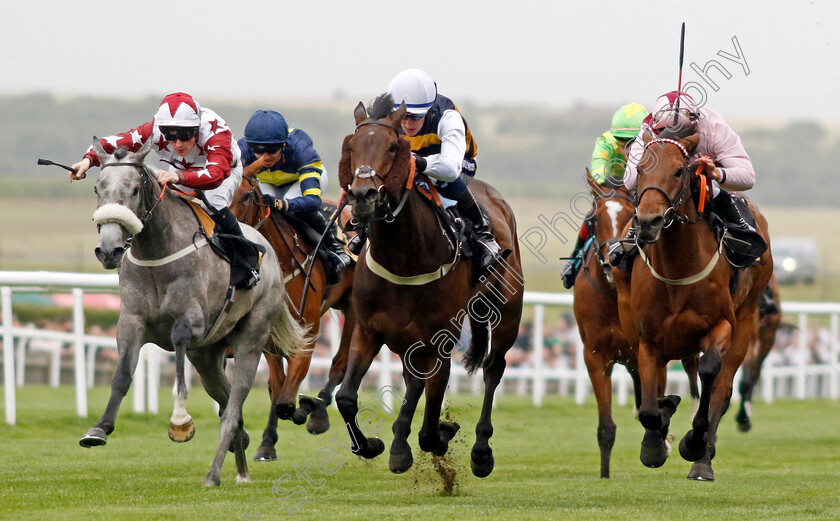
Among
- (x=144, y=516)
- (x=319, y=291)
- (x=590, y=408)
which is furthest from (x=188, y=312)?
(x=590, y=408)

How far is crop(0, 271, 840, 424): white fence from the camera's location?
33.4ft

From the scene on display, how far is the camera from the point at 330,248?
31.0ft

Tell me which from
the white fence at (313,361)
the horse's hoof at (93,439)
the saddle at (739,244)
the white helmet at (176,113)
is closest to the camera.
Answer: the horse's hoof at (93,439)

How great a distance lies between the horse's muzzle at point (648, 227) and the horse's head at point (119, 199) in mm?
2550

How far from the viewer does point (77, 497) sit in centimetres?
654

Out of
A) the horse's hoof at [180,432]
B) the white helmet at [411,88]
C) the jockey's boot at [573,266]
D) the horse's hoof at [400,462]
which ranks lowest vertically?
the horse's hoof at [400,462]

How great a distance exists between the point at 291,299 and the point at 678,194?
329 centimetres

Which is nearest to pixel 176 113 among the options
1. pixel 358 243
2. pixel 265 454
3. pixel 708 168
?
pixel 358 243

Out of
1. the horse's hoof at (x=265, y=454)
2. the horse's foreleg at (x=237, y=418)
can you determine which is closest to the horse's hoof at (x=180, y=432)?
the horse's foreleg at (x=237, y=418)

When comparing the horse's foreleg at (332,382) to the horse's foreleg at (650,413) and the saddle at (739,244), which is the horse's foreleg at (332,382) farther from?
the saddle at (739,244)

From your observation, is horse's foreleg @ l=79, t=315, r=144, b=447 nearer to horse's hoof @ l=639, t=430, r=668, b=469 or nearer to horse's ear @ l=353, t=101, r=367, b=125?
horse's ear @ l=353, t=101, r=367, b=125

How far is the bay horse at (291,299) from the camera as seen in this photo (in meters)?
8.71

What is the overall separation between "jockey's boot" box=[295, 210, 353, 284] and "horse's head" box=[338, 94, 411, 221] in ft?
9.97

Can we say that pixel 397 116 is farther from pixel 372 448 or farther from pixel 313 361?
pixel 313 361
